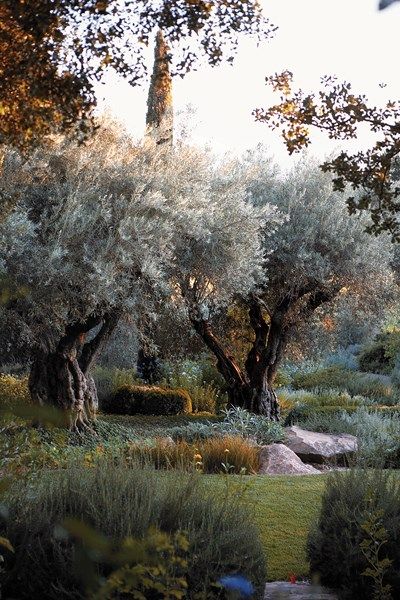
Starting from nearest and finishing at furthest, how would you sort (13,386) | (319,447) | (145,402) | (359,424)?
(319,447)
(359,424)
(13,386)
(145,402)

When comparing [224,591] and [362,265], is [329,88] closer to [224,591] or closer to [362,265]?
[224,591]

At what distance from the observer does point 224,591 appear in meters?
4.09

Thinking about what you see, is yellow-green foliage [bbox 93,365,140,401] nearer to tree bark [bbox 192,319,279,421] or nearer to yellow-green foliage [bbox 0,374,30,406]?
yellow-green foliage [bbox 0,374,30,406]

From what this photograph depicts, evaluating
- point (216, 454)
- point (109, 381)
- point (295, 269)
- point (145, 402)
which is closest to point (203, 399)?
point (145, 402)

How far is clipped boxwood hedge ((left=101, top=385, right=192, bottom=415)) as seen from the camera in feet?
61.8

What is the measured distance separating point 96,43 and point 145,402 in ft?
46.5

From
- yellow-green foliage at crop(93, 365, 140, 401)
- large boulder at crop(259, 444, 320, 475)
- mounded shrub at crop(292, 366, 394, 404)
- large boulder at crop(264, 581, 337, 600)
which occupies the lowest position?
large boulder at crop(264, 581, 337, 600)

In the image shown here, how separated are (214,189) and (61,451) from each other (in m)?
6.20

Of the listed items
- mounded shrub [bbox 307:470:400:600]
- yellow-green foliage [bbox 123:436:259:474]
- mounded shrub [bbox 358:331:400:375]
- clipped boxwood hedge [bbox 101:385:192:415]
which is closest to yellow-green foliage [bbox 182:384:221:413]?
clipped boxwood hedge [bbox 101:385:192:415]

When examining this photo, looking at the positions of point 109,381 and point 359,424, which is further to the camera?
point 109,381

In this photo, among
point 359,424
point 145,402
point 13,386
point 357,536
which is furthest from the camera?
point 145,402

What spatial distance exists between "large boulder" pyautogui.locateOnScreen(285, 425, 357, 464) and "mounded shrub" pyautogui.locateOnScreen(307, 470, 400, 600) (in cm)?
691

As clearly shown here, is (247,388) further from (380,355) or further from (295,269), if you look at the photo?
(380,355)

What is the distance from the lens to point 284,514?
6969 mm
